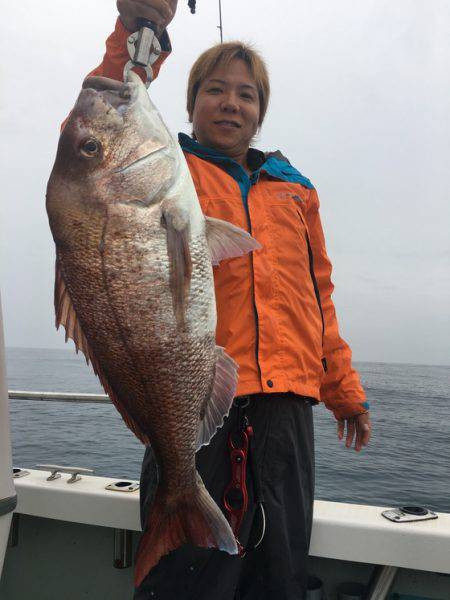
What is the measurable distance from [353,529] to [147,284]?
1685 mm

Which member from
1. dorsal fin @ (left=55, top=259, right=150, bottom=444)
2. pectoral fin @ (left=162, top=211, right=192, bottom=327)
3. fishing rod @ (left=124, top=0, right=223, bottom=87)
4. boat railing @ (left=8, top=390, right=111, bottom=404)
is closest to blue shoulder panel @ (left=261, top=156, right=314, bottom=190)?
fishing rod @ (left=124, top=0, right=223, bottom=87)

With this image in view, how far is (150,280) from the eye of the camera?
1482 millimetres

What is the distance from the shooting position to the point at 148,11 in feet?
5.68

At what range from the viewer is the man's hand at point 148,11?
1725mm

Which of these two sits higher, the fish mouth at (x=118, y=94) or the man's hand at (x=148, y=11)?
the man's hand at (x=148, y=11)

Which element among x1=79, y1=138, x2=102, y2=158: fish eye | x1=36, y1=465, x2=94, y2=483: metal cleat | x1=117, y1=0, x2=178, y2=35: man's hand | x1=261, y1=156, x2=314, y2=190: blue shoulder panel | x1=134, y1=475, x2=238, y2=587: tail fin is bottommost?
x1=36, y1=465, x2=94, y2=483: metal cleat

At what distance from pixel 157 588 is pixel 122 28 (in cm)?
199

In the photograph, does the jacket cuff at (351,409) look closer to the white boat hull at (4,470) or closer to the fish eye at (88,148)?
the white boat hull at (4,470)

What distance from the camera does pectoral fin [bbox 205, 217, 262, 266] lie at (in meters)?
1.61

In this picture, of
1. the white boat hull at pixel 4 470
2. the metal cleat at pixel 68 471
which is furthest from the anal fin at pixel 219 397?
the metal cleat at pixel 68 471

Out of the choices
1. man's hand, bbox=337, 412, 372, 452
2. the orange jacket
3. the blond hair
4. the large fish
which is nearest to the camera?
the large fish

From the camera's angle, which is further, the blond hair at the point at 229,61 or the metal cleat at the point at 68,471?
the metal cleat at the point at 68,471

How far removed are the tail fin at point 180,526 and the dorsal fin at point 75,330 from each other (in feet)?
0.74

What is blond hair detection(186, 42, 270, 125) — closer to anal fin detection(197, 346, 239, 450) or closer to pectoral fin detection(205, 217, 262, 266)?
pectoral fin detection(205, 217, 262, 266)
